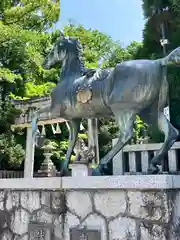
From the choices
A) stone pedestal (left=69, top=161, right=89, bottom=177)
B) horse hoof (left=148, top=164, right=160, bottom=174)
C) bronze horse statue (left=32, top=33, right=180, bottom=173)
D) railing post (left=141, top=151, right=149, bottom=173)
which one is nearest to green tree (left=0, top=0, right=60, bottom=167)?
bronze horse statue (left=32, top=33, right=180, bottom=173)

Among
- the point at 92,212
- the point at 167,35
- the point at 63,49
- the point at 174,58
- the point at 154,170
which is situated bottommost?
the point at 92,212

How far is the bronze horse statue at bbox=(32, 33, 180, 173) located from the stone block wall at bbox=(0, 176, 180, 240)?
1.47 feet

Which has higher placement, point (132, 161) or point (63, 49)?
point (63, 49)

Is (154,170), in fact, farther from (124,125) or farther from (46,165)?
(46,165)

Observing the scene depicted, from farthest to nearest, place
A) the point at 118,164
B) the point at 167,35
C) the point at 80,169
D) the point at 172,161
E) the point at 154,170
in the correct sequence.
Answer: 1. the point at 167,35
2. the point at 118,164
3. the point at 172,161
4. the point at 80,169
5. the point at 154,170

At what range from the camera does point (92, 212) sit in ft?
10.0

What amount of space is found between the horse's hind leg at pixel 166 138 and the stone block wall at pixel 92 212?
505 millimetres

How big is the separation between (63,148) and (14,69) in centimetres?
356

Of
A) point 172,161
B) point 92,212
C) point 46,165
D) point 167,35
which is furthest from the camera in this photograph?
point 46,165

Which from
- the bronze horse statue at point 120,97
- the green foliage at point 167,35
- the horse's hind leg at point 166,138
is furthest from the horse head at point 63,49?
the green foliage at point 167,35

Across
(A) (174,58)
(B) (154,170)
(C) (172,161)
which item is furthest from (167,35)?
(B) (154,170)

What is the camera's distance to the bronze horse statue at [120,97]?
129 inches

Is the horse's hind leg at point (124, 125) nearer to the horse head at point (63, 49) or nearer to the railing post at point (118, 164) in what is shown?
the railing post at point (118, 164)

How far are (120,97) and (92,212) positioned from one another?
1.17 meters
